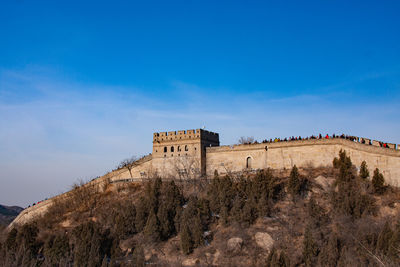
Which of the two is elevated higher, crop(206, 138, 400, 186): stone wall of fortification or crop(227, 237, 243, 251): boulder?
crop(206, 138, 400, 186): stone wall of fortification

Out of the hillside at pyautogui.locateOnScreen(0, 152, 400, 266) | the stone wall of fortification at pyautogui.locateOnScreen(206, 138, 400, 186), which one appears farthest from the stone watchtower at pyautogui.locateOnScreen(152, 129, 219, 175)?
the hillside at pyautogui.locateOnScreen(0, 152, 400, 266)

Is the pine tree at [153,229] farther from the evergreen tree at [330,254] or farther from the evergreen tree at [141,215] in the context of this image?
the evergreen tree at [330,254]

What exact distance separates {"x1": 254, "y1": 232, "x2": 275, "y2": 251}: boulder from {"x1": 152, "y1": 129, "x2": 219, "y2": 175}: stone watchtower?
12.3 m

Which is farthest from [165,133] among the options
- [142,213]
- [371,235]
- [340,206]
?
[371,235]

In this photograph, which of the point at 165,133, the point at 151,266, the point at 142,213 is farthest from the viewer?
the point at 165,133

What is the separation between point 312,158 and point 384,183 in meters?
6.84

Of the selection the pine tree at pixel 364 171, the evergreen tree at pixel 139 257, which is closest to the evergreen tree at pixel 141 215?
the evergreen tree at pixel 139 257

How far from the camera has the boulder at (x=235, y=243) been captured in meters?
34.3

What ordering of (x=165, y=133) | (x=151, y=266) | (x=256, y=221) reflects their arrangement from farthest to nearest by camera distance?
(x=165, y=133)
(x=256, y=221)
(x=151, y=266)

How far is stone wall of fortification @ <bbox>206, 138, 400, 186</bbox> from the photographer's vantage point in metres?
37.0

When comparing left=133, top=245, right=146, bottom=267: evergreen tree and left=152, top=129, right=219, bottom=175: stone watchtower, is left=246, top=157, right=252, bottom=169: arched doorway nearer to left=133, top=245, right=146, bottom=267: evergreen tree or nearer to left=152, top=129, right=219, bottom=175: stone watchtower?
left=152, top=129, right=219, bottom=175: stone watchtower

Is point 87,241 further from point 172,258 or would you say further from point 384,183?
point 384,183

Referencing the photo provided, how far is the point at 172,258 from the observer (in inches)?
1394

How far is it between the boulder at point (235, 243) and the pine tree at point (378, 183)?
1131cm
